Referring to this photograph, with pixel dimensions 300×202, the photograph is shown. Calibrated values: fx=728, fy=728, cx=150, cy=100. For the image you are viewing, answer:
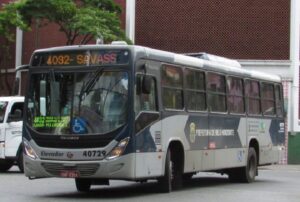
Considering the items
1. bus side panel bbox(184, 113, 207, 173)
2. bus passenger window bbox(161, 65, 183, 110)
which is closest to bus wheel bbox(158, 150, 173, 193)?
bus side panel bbox(184, 113, 207, 173)

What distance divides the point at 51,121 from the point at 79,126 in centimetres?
65

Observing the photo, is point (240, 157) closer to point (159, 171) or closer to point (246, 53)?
point (159, 171)

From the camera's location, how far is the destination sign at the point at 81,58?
14.3 meters

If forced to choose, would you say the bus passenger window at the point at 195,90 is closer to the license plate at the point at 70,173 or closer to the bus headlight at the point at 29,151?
the license plate at the point at 70,173

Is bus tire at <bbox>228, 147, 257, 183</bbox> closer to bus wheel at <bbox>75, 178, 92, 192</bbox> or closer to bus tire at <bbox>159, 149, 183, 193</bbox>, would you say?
bus tire at <bbox>159, 149, 183, 193</bbox>

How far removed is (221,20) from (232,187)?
17531 mm

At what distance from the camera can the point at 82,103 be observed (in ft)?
46.4

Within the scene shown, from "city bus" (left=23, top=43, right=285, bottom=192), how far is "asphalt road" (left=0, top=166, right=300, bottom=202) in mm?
425

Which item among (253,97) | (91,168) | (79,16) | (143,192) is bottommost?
(143,192)

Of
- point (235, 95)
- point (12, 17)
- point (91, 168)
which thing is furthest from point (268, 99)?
point (12, 17)

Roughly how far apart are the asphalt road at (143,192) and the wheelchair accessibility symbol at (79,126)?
1.31m

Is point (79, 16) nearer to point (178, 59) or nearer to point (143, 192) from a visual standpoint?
point (178, 59)

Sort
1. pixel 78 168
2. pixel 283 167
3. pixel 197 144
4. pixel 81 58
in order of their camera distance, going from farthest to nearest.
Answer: pixel 283 167
pixel 197 144
pixel 81 58
pixel 78 168

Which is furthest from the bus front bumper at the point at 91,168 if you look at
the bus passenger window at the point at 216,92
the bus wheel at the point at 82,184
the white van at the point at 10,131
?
the white van at the point at 10,131
